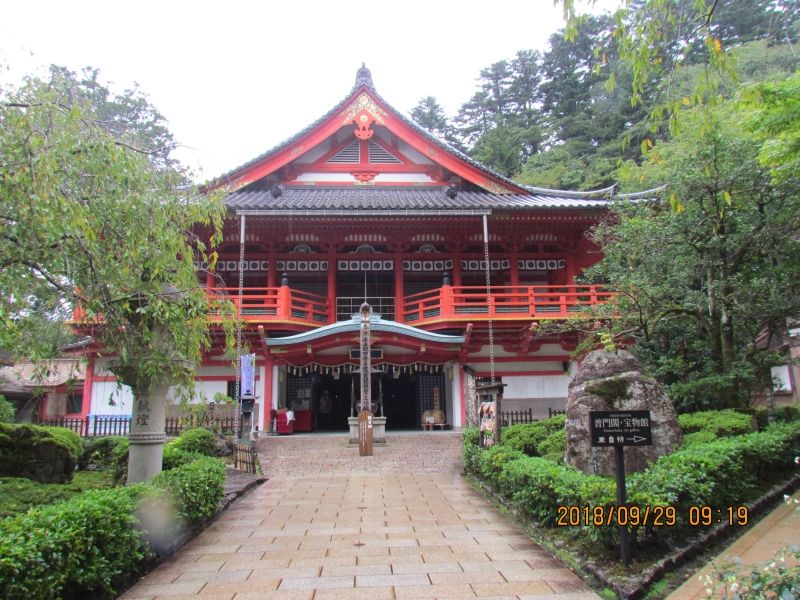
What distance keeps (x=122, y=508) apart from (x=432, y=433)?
11.9m

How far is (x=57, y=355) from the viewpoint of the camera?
5523 mm

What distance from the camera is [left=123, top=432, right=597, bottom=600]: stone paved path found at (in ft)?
14.3

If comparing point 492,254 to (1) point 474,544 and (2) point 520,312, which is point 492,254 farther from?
(1) point 474,544

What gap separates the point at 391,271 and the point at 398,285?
948 mm

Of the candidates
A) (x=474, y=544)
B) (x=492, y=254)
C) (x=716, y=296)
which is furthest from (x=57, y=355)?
(x=492, y=254)

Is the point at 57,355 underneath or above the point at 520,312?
underneath

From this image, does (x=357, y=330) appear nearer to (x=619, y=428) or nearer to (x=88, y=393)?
(x=88, y=393)

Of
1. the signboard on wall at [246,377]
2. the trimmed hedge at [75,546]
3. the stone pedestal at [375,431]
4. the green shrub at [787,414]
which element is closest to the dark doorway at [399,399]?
the stone pedestal at [375,431]

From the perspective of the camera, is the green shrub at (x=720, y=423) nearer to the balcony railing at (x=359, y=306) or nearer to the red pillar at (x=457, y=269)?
the red pillar at (x=457, y=269)

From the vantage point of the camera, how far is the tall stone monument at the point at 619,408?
23.1 ft

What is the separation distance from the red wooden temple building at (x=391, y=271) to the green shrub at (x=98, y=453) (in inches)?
233

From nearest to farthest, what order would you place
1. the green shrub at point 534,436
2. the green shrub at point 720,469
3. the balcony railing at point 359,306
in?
1. the green shrub at point 720,469
2. the green shrub at point 534,436
3. the balcony railing at point 359,306

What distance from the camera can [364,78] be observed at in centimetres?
2056
